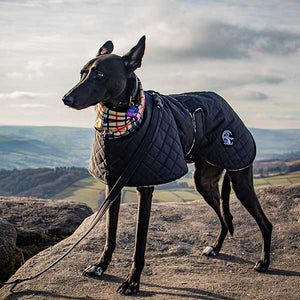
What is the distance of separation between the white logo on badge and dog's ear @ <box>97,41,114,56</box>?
7.18 ft

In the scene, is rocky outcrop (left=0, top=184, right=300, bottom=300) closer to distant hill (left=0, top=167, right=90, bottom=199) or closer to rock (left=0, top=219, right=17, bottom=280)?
rock (left=0, top=219, right=17, bottom=280)

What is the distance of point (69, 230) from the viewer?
7.87 metres

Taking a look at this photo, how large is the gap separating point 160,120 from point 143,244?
1.55m

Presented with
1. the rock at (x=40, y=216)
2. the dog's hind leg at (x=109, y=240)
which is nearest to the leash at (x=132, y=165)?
the dog's hind leg at (x=109, y=240)

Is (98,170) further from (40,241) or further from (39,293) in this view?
(40,241)

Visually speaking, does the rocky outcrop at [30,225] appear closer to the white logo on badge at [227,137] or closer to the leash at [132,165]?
the leash at [132,165]

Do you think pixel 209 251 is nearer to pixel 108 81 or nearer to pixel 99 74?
pixel 108 81

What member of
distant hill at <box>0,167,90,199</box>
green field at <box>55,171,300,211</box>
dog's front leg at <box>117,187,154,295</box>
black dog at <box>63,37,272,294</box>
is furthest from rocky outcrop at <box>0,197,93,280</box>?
distant hill at <box>0,167,90,199</box>

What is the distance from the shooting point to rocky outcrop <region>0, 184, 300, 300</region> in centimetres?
450

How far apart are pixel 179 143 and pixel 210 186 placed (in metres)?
1.91

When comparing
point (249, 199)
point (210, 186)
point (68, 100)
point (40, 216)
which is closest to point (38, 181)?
point (40, 216)

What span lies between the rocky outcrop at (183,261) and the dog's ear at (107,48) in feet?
9.61

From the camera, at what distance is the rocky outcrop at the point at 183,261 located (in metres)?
4.50

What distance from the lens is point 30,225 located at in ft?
25.4
